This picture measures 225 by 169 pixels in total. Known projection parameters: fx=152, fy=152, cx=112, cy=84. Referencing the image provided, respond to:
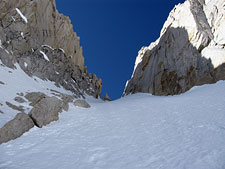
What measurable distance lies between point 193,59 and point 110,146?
29.3 meters

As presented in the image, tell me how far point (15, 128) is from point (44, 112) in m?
2.65

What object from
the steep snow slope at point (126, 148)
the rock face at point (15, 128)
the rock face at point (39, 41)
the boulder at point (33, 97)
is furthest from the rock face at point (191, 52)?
the rock face at point (15, 128)

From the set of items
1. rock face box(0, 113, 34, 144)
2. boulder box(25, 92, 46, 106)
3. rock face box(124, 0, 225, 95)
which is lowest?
rock face box(0, 113, 34, 144)

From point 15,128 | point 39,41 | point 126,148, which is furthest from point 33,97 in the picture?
point 39,41

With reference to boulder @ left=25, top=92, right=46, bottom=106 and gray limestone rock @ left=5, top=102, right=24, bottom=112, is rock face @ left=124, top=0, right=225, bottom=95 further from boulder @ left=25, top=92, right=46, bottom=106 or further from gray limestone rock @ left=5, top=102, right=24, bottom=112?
gray limestone rock @ left=5, top=102, right=24, bottom=112

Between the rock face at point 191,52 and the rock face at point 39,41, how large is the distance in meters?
25.1

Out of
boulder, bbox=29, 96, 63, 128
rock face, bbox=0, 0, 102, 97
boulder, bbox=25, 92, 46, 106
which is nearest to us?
boulder, bbox=29, 96, 63, 128

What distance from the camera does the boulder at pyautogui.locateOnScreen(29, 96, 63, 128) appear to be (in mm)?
9850

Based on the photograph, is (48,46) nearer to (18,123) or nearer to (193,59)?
(193,59)

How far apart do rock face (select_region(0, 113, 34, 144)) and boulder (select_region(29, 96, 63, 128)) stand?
550mm

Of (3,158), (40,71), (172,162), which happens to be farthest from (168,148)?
(40,71)

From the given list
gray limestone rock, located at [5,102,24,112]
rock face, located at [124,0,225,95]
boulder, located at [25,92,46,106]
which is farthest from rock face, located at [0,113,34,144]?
rock face, located at [124,0,225,95]

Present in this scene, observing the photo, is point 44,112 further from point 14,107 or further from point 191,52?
point 191,52

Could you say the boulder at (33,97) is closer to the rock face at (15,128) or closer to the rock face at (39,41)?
the rock face at (15,128)
